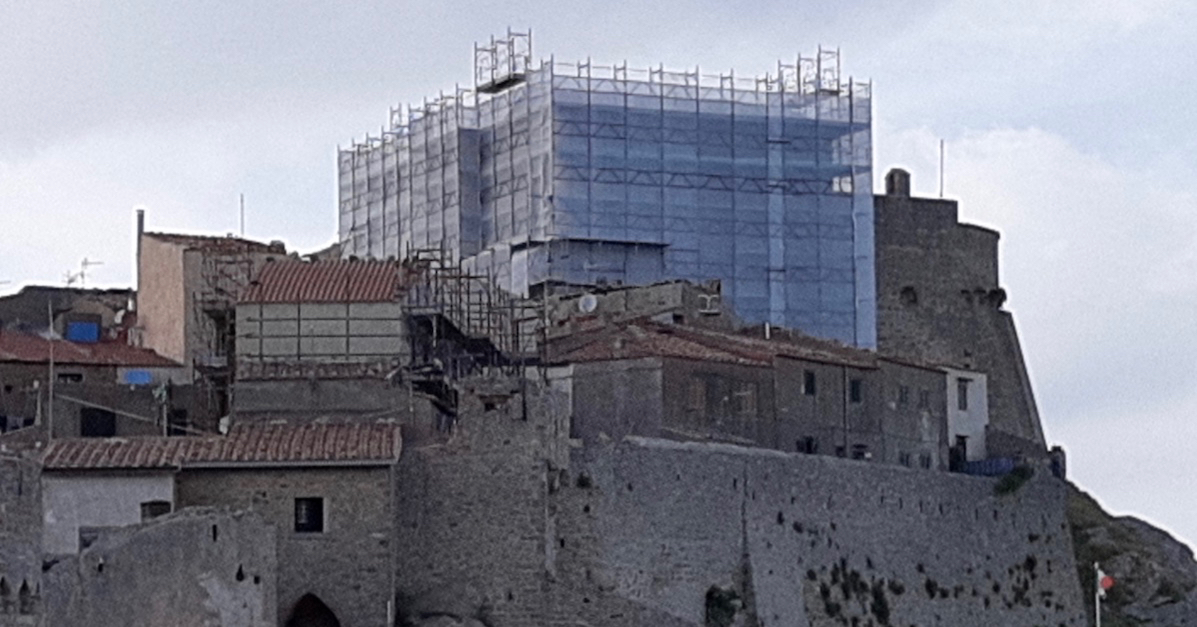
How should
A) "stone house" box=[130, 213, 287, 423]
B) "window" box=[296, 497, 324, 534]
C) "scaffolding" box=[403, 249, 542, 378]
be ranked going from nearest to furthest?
"window" box=[296, 497, 324, 534]
"scaffolding" box=[403, 249, 542, 378]
"stone house" box=[130, 213, 287, 423]

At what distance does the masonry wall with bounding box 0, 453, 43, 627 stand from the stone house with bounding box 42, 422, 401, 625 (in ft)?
68.1

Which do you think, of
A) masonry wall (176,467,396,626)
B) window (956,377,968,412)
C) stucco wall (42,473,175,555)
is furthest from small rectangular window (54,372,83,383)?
window (956,377,968,412)

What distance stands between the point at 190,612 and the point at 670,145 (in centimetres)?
4139

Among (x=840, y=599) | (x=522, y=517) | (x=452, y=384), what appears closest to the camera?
(x=522, y=517)

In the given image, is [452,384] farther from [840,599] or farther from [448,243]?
[448,243]

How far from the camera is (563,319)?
91250mm

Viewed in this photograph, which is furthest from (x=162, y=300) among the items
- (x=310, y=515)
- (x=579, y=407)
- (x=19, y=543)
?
(x=19, y=543)

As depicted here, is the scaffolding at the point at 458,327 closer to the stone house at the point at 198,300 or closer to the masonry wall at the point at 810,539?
the stone house at the point at 198,300

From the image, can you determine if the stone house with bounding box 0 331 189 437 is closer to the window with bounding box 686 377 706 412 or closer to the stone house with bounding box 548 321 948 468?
the stone house with bounding box 548 321 948 468

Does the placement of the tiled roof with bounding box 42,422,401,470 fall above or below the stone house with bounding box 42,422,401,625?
above

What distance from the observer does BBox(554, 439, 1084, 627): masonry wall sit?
73500mm

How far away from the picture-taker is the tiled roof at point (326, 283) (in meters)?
78.8

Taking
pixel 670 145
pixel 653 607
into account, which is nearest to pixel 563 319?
pixel 670 145

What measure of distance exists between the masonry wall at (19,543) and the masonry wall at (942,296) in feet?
194
